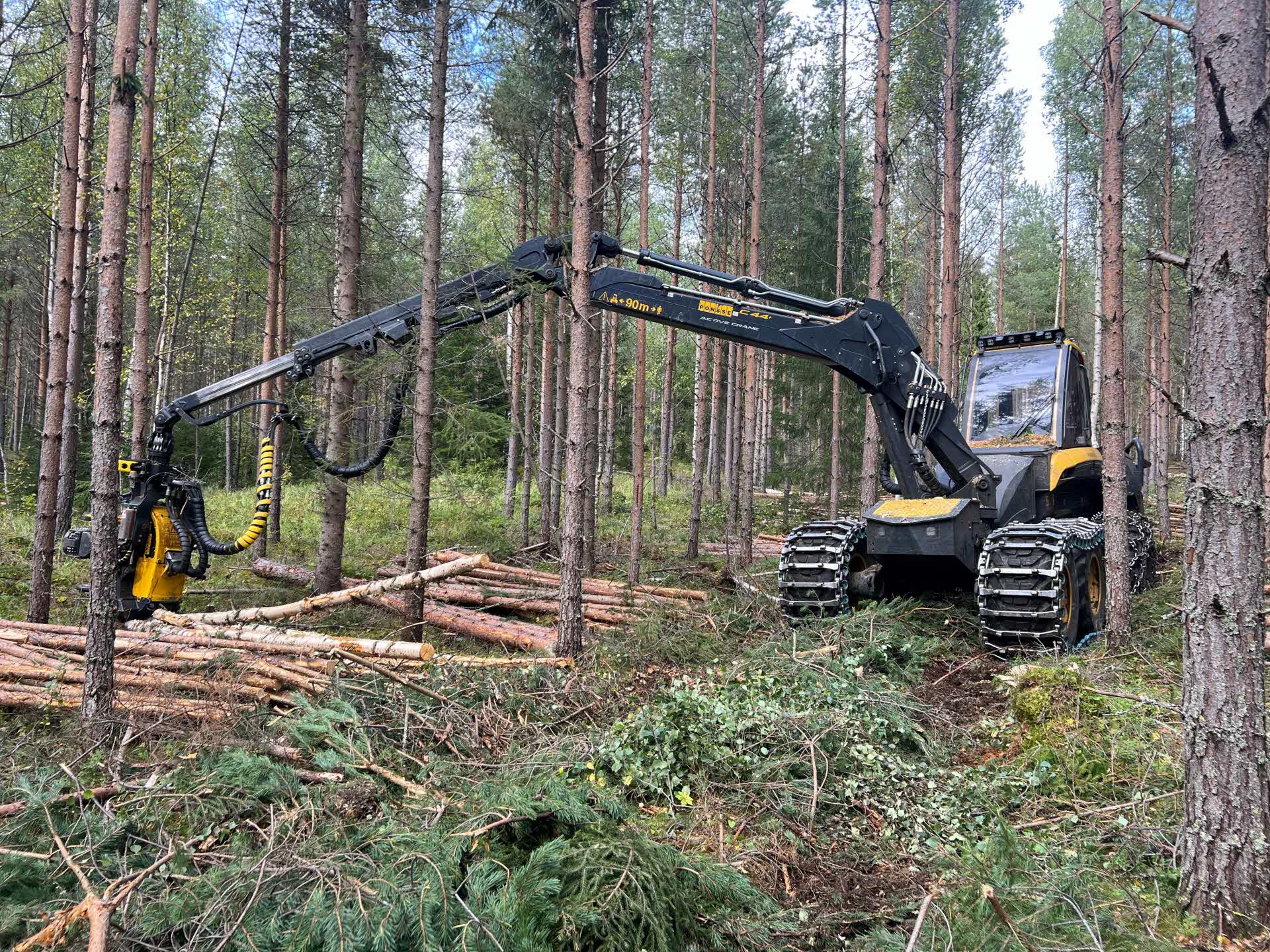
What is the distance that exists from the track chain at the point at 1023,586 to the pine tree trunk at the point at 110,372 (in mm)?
6561

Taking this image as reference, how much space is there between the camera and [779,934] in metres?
3.29

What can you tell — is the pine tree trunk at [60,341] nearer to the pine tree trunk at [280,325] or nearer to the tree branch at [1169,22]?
the pine tree trunk at [280,325]

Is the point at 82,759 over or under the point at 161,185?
under

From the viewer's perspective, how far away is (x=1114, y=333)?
6617mm

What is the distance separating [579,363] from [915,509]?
3.48 metres

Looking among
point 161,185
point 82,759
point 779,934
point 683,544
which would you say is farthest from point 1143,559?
point 161,185

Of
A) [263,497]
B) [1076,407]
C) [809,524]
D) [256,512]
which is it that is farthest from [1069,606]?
[256,512]

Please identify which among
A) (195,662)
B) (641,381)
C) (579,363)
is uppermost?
(641,381)

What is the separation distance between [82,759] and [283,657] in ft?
6.36

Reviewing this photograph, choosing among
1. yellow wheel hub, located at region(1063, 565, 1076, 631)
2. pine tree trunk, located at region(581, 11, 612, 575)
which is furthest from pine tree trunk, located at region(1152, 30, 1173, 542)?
pine tree trunk, located at region(581, 11, 612, 575)

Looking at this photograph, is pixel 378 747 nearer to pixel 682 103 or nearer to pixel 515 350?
pixel 515 350

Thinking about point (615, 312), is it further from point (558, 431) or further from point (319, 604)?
point (558, 431)

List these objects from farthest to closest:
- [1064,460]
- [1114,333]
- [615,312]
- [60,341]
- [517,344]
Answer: [517,344] < [1064,460] < [60,341] < [615,312] < [1114,333]

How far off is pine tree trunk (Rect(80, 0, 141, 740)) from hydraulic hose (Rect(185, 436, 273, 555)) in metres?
2.77
